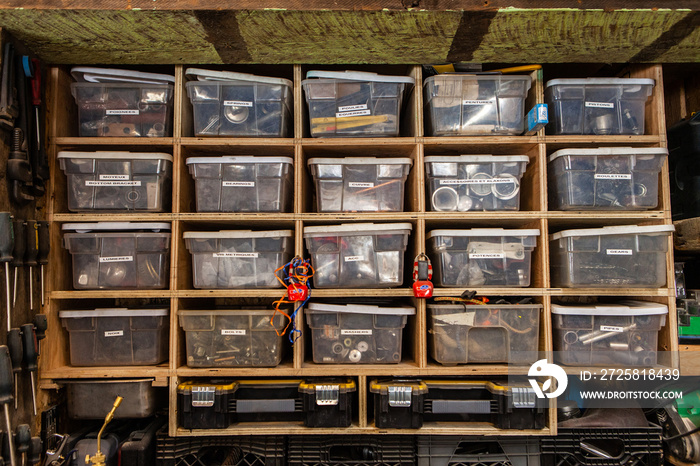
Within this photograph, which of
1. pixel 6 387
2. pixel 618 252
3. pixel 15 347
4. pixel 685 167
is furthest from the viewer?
pixel 685 167

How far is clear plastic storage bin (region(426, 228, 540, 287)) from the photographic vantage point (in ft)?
5.72

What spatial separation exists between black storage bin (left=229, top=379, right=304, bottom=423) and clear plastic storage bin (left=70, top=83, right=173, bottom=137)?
1339mm

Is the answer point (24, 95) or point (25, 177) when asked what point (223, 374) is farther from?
point (24, 95)

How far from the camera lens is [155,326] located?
1.74m

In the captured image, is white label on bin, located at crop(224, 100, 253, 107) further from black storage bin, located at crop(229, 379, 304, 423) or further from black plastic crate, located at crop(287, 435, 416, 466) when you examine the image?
black plastic crate, located at crop(287, 435, 416, 466)

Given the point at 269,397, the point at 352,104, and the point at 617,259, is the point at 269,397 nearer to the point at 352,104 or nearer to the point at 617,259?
the point at 352,104

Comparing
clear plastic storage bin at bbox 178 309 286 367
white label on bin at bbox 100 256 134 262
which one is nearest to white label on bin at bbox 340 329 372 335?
clear plastic storage bin at bbox 178 309 286 367

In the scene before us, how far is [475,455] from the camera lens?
172 centimetres

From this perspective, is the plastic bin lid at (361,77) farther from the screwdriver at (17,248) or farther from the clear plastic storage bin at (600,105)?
the screwdriver at (17,248)

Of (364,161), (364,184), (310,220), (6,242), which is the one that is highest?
(364,161)

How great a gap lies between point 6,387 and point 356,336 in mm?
1411

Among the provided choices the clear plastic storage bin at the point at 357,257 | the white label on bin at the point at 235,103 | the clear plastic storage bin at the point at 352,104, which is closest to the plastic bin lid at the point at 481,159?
the clear plastic storage bin at the point at 352,104

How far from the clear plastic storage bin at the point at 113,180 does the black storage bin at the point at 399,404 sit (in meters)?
1.40

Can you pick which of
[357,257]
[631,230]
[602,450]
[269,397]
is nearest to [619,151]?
[631,230]
